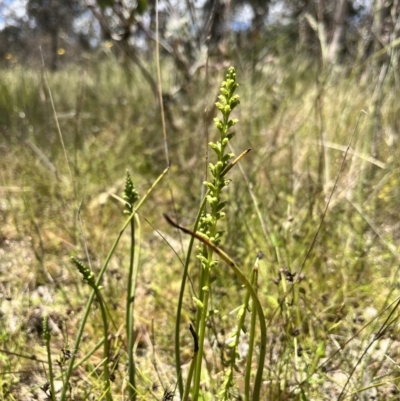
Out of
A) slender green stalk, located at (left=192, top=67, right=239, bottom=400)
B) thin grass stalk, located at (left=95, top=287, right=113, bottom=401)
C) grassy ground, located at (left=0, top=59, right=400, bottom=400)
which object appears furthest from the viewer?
grassy ground, located at (left=0, top=59, right=400, bottom=400)

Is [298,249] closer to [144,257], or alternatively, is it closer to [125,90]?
[144,257]

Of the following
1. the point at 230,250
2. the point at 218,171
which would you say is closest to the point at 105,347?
the point at 218,171

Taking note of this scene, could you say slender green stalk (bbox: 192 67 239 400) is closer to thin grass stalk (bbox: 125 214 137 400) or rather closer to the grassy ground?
the grassy ground

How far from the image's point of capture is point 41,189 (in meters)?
1.90

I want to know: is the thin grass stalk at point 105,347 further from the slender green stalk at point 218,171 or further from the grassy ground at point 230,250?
the slender green stalk at point 218,171

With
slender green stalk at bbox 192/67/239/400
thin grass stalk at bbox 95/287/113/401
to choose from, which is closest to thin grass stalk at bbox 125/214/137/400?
thin grass stalk at bbox 95/287/113/401

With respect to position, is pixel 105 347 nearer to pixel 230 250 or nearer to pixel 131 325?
pixel 131 325

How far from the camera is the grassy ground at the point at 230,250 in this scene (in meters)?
0.87

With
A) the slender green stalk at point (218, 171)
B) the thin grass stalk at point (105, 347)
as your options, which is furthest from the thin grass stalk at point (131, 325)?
the slender green stalk at point (218, 171)

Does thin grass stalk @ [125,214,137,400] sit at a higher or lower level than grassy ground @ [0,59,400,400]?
lower

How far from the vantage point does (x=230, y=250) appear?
1.28 meters

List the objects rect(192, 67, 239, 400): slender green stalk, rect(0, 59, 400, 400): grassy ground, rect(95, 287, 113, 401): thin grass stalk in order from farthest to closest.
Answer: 1. rect(0, 59, 400, 400): grassy ground
2. rect(95, 287, 113, 401): thin grass stalk
3. rect(192, 67, 239, 400): slender green stalk

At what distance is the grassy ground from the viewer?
87cm

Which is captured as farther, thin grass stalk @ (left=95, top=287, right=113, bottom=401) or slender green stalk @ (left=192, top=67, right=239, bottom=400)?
thin grass stalk @ (left=95, top=287, right=113, bottom=401)
